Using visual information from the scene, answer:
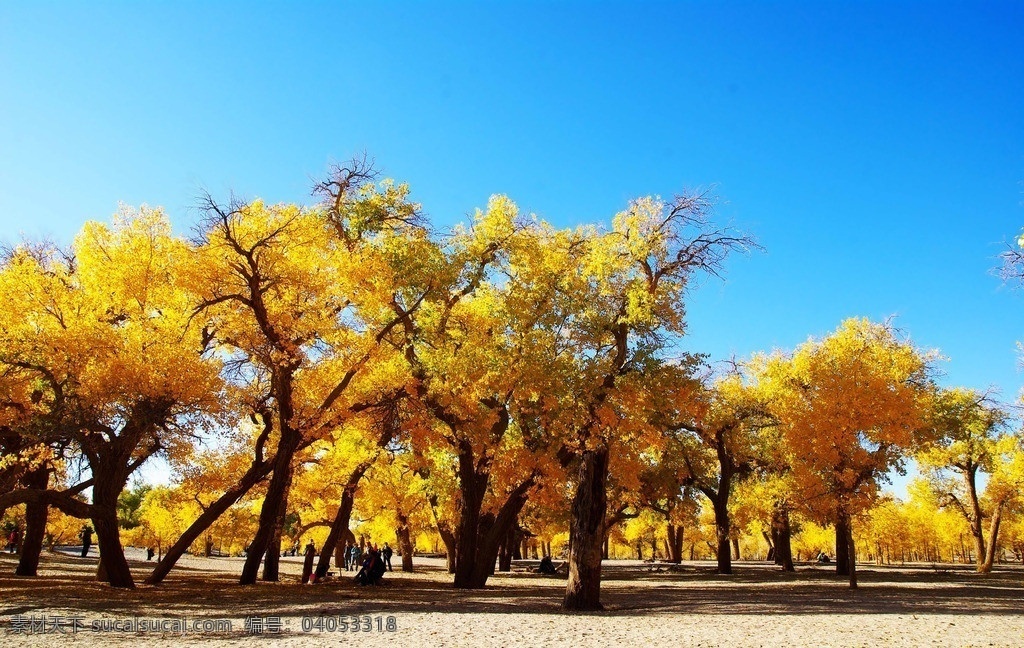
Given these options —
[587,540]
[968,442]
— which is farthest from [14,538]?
[968,442]

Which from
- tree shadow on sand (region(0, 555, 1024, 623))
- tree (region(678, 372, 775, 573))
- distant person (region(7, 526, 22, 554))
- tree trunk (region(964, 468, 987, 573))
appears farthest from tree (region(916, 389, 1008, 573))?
distant person (region(7, 526, 22, 554))

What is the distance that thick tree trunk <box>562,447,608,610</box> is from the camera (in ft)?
42.9

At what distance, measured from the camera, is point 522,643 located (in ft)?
29.3

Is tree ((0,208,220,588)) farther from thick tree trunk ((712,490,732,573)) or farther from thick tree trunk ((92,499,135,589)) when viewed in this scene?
thick tree trunk ((712,490,732,573))

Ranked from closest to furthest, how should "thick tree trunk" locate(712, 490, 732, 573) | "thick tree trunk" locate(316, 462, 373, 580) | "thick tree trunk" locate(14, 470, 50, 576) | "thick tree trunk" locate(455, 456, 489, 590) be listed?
"thick tree trunk" locate(455, 456, 489, 590)
"thick tree trunk" locate(14, 470, 50, 576)
"thick tree trunk" locate(316, 462, 373, 580)
"thick tree trunk" locate(712, 490, 732, 573)

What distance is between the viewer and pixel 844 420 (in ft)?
76.6

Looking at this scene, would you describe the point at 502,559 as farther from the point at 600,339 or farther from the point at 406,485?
the point at 600,339

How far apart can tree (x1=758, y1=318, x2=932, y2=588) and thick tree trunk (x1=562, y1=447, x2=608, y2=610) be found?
13.1 metres

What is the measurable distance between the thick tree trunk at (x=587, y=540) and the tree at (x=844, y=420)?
43.0 ft

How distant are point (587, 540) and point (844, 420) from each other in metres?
14.3

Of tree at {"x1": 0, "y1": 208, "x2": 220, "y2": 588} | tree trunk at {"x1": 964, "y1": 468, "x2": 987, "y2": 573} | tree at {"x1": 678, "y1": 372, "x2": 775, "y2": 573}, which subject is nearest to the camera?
tree at {"x1": 0, "y1": 208, "x2": 220, "y2": 588}

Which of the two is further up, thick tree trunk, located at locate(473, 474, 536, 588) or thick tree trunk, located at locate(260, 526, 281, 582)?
thick tree trunk, located at locate(473, 474, 536, 588)

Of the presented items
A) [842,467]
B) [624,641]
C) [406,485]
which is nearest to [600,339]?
[624,641]

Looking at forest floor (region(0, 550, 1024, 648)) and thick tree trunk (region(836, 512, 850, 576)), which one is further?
thick tree trunk (region(836, 512, 850, 576))
